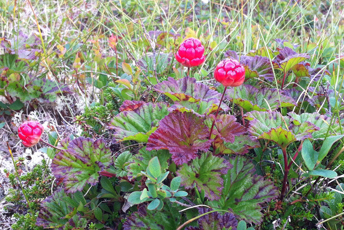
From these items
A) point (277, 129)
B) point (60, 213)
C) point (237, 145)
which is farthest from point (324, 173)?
point (60, 213)

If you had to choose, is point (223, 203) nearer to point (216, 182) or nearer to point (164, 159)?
point (216, 182)

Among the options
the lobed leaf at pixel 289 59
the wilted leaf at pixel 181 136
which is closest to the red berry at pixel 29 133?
the wilted leaf at pixel 181 136

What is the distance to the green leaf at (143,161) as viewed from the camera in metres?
1.29

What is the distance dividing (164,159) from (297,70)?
1.19 m

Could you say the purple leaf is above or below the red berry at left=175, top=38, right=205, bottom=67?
below

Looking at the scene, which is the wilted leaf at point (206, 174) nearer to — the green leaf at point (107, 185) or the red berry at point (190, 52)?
the green leaf at point (107, 185)

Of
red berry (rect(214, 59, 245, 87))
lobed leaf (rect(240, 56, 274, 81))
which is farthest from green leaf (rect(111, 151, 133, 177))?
lobed leaf (rect(240, 56, 274, 81))

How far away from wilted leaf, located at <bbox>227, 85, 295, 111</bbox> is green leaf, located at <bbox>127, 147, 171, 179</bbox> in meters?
0.51

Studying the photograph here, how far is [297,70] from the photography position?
6.38 ft

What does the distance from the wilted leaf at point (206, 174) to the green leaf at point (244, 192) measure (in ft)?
0.35

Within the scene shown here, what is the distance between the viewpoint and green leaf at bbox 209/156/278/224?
4.19ft

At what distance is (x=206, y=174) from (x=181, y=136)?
21 cm

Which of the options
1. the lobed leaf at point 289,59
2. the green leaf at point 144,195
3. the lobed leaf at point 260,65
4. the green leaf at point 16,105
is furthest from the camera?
the green leaf at point 16,105

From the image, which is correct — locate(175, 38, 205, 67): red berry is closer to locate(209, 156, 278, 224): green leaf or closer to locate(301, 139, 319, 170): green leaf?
locate(209, 156, 278, 224): green leaf
